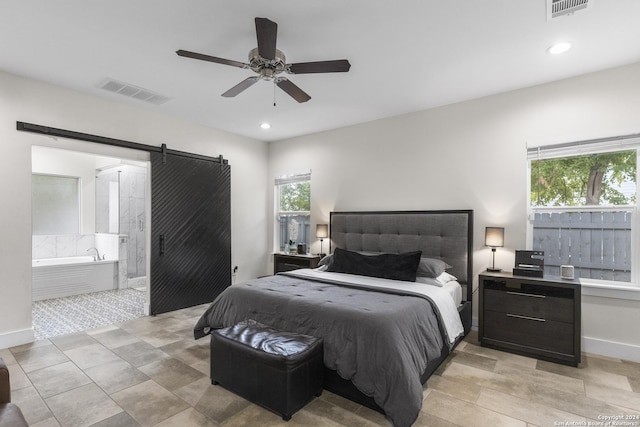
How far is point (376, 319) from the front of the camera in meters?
2.28

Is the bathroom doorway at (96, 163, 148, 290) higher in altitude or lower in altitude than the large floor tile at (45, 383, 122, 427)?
higher

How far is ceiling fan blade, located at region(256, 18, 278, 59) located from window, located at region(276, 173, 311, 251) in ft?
10.9

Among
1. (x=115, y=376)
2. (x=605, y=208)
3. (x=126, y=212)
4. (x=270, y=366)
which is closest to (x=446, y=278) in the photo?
(x=605, y=208)

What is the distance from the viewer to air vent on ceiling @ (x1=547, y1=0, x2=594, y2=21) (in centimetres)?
222

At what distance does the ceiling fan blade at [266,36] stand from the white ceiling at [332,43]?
0.70 feet

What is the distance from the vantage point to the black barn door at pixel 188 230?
15.0 feet

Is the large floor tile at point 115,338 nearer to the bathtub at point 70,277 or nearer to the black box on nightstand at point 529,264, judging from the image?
the bathtub at point 70,277

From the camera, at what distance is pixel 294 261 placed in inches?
208

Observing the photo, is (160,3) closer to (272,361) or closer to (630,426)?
(272,361)

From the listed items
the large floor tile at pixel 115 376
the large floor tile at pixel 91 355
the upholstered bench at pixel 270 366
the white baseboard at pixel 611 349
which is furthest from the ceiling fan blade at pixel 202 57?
the white baseboard at pixel 611 349

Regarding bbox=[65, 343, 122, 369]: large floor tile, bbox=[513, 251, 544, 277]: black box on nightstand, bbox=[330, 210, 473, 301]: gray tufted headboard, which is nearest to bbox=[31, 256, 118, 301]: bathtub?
bbox=[65, 343, 122, 369]: large floor tile

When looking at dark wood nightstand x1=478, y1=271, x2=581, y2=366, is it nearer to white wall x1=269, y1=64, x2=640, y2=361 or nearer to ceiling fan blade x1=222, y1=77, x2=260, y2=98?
white wall x1=269, y1=64, x2=640, y2=361

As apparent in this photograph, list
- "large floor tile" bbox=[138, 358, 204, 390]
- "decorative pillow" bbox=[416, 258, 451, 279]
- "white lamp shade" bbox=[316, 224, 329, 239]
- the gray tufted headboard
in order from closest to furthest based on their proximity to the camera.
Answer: "large floor tile" bbox=[138, 358, 204, 390], "decorative pillow" bbox=[416, 258, 451, 279], the gray tufted headboard, "white lamp shade" bbox=[316, 224, 329, 239]

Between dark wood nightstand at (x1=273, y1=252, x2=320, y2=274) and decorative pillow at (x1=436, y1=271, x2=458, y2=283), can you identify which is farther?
dark wood nightstand at (x1=273, y1=252, x2=320, y2=274)
